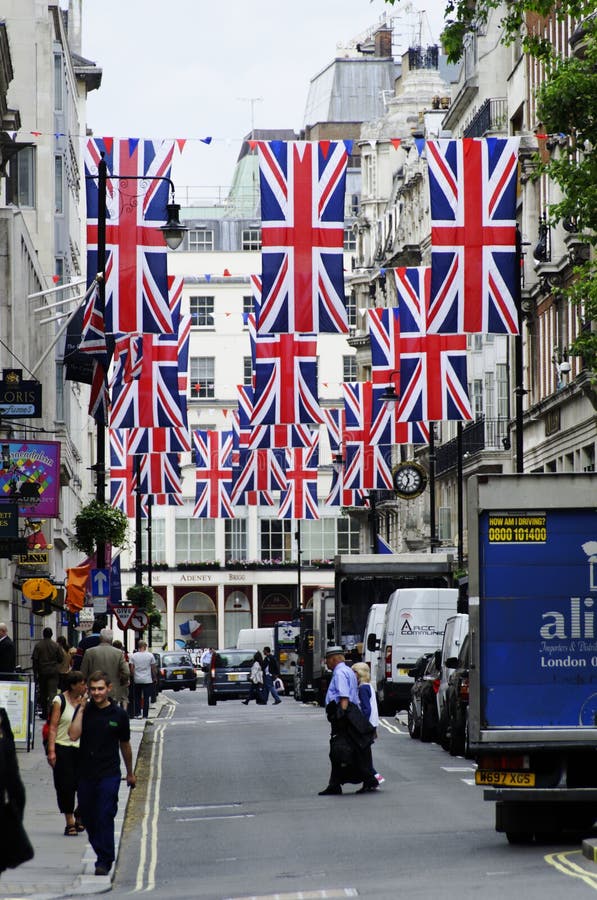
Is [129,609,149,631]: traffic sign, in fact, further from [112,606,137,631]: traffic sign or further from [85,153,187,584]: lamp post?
[85,153,187,584]: lamp post

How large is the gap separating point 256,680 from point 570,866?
43.0 meters

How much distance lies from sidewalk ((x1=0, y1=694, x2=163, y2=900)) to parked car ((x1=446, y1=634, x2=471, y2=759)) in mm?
5091

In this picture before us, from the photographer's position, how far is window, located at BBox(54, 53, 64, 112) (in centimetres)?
6450

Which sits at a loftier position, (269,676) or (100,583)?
(100,583)

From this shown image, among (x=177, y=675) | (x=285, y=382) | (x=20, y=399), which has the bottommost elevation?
(x=177, y=675)

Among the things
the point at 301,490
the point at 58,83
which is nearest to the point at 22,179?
the point at 58,83

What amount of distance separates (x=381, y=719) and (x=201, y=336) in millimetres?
86506

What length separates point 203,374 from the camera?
127562mm

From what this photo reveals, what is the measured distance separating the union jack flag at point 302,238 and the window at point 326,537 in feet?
286

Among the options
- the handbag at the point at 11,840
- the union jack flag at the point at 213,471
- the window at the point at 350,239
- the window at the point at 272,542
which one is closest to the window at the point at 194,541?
the window at the point at 272,542

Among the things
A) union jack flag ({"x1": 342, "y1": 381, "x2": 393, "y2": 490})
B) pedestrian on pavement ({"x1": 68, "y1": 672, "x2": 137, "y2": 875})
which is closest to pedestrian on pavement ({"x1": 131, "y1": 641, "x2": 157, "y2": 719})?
union jack flag ({"x1": 342, "y1": 381, "x2": 393, "y2": 490})

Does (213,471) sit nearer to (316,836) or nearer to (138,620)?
(138,620)

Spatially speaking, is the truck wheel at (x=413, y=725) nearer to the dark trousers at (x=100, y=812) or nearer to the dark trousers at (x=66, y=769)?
the dark trousers at (x=66, y=769)

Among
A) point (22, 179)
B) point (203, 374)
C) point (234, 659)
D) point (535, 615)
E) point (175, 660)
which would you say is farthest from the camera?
point (203, 374)
